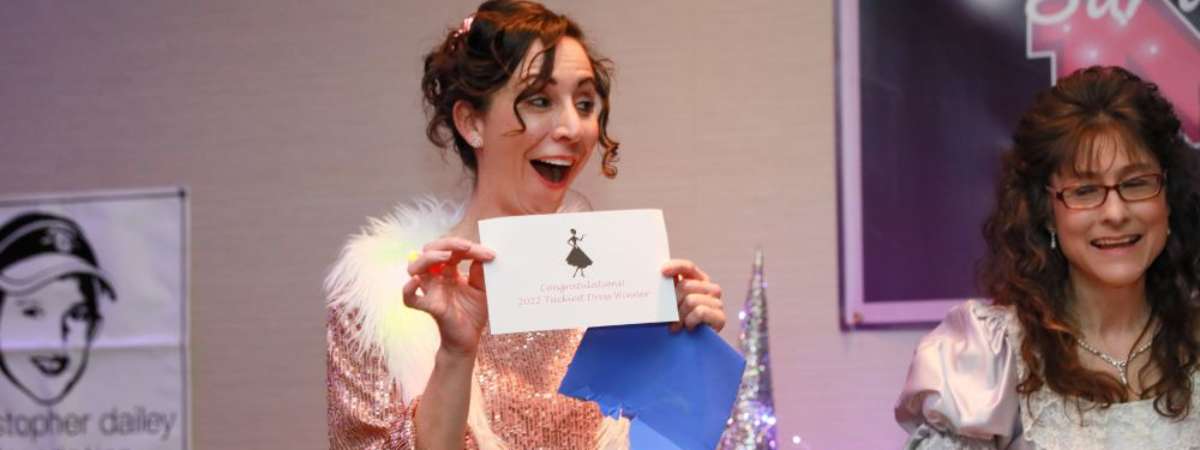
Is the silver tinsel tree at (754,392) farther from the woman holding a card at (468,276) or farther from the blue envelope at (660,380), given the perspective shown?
the blue envelope at (660,380)

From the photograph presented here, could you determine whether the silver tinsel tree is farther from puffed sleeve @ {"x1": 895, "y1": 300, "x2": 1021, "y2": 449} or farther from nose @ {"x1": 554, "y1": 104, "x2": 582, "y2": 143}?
nose @ {"x1": 554, "y1": 104, "x2": 582, "y2": 143}

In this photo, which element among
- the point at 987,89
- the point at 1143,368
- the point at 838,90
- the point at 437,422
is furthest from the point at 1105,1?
the point at 437,422

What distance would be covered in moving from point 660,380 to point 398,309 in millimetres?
389

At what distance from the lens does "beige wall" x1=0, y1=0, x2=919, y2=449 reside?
2809mm

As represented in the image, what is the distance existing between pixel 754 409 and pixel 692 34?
0.73 m

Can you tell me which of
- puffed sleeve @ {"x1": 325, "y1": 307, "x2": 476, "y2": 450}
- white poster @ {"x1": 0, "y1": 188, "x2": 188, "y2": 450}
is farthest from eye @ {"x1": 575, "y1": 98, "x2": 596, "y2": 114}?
white poster @ {"x1": 0, "y1": 188, "x2": 188, "y2": 450}

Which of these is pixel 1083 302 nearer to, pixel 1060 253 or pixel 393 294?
pixel 1060 253

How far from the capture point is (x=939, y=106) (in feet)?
8.93

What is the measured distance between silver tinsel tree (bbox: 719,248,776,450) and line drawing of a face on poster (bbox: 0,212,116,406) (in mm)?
1373

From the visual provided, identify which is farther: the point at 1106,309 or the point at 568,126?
the point at 1106,309

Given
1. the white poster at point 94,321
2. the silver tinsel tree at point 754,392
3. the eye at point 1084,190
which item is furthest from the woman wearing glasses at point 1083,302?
the white poster at point 94,321

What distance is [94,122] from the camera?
324cm

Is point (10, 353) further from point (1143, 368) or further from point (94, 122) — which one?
point (1143, 368)

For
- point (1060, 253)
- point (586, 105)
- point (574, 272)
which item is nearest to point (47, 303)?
point (586, 105)
